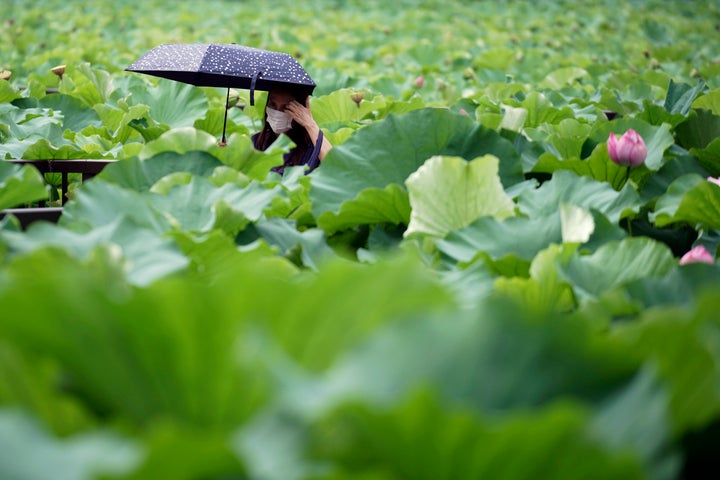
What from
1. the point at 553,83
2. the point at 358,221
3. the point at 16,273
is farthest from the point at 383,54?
the point at 16,273

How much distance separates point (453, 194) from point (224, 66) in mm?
1495

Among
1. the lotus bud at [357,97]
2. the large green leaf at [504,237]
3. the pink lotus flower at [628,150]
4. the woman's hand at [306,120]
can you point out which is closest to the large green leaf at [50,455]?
the large green leaf at [504,237]

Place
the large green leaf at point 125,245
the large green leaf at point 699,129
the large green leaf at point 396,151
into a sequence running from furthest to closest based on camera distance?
the large green leaf at point 699,129 < the large green leaf at point 396,151 < the large green leaf at point 125,245

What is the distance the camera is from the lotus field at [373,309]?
0.55 m

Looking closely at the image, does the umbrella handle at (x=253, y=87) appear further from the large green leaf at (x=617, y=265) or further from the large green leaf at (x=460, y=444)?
the large green leaf at (x=460, y=444)

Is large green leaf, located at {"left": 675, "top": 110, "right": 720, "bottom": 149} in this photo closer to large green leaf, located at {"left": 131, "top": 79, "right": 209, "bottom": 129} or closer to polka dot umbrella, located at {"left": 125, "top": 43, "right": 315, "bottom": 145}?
polka dot umbrella, located at {"left": 125, "top": 43, "right": 315, "bottom": 145}

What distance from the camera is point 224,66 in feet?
8.86

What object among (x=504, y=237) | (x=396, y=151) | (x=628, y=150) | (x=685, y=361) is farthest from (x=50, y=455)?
(x=628, y=150)

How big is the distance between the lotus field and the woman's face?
167mm

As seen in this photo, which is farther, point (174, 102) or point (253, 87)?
point (174, 102)

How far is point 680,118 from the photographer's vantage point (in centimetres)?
223

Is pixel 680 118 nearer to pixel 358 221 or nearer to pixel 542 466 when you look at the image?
pixel 358 221

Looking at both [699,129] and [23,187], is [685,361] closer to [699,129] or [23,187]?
[23,187]

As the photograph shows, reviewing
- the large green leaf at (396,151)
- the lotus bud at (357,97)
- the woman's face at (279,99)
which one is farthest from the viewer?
the lotus bud at (357,97)
